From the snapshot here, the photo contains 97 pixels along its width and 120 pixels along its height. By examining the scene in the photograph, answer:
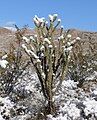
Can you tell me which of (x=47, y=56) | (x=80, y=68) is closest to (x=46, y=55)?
(x=47, y=56)

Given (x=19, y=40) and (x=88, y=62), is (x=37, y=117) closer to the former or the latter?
(x=19, y=40)

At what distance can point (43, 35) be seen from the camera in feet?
24.8

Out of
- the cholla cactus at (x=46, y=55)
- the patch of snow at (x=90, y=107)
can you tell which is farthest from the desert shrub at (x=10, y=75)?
the patch of snow at (x=90, y=107)

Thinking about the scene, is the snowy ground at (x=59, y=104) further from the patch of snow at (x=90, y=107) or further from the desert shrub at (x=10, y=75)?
the desert shrub at (x=10, y=75)

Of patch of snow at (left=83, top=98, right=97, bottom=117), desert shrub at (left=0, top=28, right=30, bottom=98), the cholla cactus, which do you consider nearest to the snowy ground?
patch of snow at (left=83, top=98, right=97, bottom=117)

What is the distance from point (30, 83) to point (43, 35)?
2235mm

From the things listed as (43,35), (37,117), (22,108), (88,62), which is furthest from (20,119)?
(88,62)

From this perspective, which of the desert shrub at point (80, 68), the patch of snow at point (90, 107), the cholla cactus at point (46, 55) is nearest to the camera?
the patch of snow at point (90, 107)

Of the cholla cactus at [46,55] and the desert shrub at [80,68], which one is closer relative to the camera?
the cholla cactus at [46,55]

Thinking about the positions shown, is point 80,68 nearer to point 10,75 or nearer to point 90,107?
point 10,75

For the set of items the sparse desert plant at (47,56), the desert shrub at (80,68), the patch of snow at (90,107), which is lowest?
the patch of snow at (90,107)

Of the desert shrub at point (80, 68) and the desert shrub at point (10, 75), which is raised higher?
the desert shrub at point (80, 68)

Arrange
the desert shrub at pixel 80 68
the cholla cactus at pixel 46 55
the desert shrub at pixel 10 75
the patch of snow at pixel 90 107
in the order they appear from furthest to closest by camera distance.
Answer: the desert shrub at pixel 80 68 < the desert shrub at pixel 10 75 < the cholla cactus at pixel 46 55 < the patch of snow at pixel 90 107

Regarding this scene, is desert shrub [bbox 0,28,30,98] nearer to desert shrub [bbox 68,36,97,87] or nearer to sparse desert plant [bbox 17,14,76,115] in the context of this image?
sparse desert plant [bbox 17,14,76,115]
